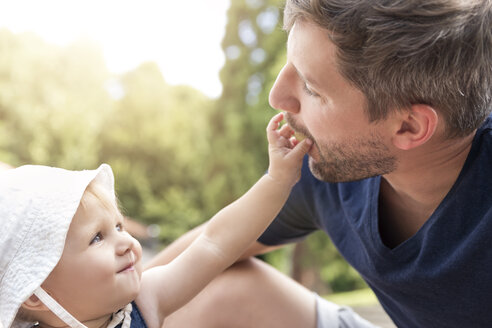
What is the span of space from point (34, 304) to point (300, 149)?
0.90m

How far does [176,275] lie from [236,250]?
198 millimetres

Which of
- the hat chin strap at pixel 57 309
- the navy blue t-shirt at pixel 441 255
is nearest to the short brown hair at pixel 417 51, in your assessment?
the navy blue t-shirt at pixel 441 255

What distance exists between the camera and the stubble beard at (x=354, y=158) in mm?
1756

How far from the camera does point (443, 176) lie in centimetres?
169

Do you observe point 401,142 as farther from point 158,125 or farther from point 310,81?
point 158,125

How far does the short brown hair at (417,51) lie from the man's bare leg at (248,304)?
808 millimetres

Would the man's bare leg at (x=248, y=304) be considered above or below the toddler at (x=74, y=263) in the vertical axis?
below

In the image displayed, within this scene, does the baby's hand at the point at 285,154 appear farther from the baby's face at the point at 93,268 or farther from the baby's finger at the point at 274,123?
the baby's face at the point at 93,268

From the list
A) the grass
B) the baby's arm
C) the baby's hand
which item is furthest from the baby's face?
the grass

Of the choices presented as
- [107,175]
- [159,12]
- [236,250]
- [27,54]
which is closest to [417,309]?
[236,250]

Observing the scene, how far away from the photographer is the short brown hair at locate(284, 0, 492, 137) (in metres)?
1.52

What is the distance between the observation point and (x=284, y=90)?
175cm

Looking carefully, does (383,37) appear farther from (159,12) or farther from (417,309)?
(159,12)

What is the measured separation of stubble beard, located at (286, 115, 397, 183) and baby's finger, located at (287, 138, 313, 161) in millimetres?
24
